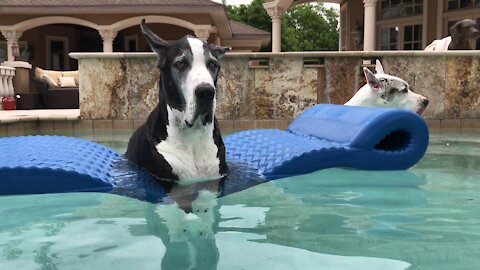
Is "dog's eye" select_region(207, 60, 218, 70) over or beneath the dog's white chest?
over

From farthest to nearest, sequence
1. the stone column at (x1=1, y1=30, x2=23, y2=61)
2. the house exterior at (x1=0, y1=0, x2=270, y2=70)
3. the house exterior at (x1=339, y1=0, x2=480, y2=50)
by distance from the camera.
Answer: the stone column at (x1=1, y1=30, x2=23, y2=61) < the house exterior at (x1=0, y1=0, x2=270, y2=70) < the house exterior at (x1=339, y1=0, x2=480, y2=50)

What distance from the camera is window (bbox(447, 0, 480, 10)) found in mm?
18281

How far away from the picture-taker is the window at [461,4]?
18.3 m

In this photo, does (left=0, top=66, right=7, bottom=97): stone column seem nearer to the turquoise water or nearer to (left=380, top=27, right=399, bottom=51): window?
the turquoise water

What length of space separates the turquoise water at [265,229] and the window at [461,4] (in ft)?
52.4

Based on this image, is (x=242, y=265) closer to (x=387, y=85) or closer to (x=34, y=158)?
(x=34, y=158)

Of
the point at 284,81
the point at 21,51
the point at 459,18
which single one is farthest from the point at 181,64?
the point at 21,51

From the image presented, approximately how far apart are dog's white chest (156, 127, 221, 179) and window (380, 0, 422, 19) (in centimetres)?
1877

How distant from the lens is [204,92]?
11.3 ft

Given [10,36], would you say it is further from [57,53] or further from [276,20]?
[276,20]

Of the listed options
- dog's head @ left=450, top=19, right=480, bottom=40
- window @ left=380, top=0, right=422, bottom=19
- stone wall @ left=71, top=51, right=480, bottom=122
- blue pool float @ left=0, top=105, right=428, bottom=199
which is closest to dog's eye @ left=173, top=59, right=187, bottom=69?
blue pool float @ left=0, top=105, right=428, bottom=199

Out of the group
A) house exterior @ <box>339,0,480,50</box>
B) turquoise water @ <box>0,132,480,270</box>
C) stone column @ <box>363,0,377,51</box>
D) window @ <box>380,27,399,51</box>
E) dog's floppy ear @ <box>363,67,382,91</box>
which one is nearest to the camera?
turquoise water @ <box>0,132,480,270</box>

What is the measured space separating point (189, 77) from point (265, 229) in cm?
120

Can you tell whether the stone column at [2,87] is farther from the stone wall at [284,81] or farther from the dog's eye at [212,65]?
the dog's eye at [212,65]
